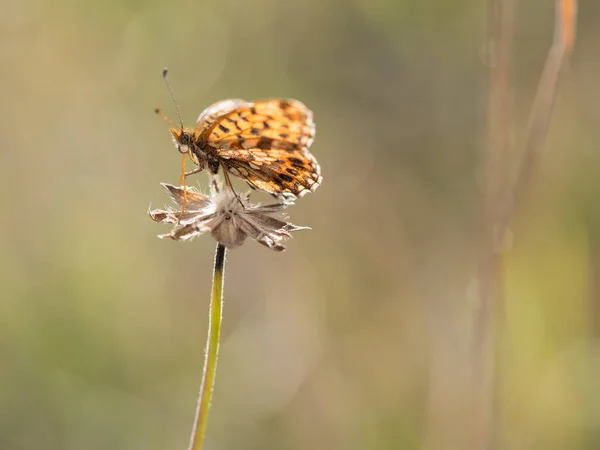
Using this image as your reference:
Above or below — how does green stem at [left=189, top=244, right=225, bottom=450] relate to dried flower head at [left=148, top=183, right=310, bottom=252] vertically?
below

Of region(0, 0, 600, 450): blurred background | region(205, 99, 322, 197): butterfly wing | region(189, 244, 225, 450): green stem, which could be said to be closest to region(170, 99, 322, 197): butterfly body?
region(205, 99, 322, 197): butterfly wing

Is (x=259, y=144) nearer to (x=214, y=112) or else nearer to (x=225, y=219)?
(x=214, y=112)

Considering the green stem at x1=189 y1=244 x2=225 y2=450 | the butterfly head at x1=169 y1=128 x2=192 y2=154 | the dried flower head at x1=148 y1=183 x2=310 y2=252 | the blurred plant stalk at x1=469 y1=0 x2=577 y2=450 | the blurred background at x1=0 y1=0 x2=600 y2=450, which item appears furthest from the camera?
the blurred background at x1=0 y1=0 x2=600 y2=450

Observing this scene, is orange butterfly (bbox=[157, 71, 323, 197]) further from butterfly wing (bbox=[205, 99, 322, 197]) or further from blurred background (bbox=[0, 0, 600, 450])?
blurred background (bbox=[0, 0, 600, 450])

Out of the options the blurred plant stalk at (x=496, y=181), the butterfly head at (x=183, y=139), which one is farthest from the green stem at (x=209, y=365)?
the blurred plant stalk at (x=496, y=181)

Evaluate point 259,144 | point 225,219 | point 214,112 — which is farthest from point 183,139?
point 225,219

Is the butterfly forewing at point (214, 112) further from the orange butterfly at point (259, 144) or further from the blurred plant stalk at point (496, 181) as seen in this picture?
the blurred plant stalk at point (496, 181)

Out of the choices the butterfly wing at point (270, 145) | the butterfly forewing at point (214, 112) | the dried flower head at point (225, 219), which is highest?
the butterfly forewing at point (214, 112)
